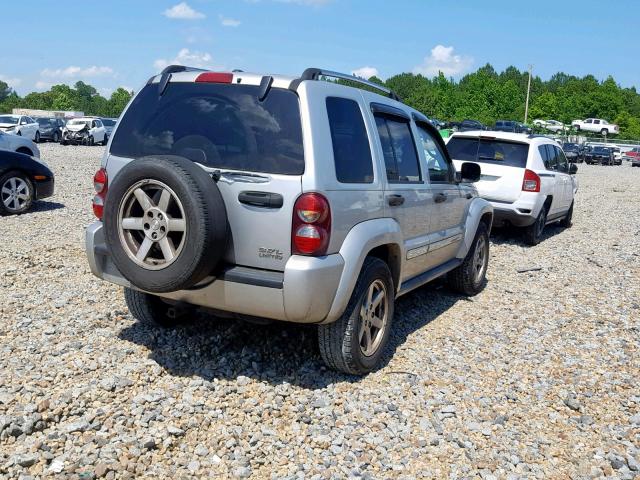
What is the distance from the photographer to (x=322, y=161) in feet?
12.6

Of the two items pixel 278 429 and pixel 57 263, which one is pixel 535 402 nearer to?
pixel 278 429

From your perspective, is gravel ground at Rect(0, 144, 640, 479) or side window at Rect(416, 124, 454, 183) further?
side window at Rect(416, 124, 454, 183)

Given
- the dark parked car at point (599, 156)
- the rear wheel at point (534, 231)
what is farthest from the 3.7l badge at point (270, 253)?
the dark parked car at point (599, 156)

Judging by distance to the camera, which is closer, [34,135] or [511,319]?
[511,319]

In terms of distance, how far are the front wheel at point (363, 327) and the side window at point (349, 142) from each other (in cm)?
63

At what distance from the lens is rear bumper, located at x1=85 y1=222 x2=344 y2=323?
375 cm

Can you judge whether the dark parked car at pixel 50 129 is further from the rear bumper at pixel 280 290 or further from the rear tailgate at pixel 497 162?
the rear bumper at pixel 280 290

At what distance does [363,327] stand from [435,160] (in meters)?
Result: 2.07

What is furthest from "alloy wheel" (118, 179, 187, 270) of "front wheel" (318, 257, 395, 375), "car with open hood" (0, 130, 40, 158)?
"car with open hood" (0, 130, 40, 158)

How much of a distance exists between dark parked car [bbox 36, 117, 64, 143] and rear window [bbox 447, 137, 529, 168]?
104ft

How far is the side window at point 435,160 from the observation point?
5.60 metres

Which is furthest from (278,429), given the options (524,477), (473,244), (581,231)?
(581,231)

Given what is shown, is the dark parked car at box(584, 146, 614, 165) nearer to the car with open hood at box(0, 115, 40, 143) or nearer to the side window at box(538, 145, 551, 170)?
the car with open hood at box(0, 115, 40, 143)

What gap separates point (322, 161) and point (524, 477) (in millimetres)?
2127
